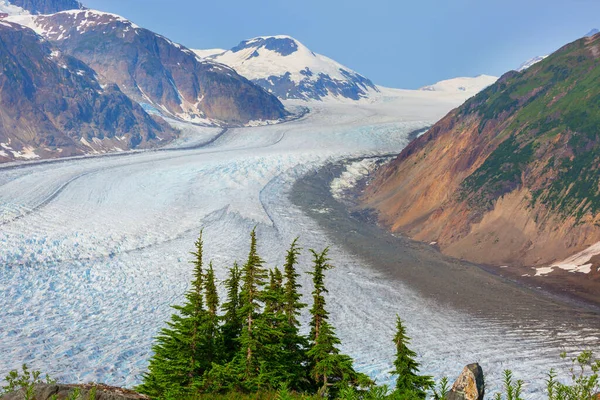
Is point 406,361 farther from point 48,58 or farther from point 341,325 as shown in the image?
point 48,58

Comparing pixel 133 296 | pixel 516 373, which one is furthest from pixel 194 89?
pixel 516 373

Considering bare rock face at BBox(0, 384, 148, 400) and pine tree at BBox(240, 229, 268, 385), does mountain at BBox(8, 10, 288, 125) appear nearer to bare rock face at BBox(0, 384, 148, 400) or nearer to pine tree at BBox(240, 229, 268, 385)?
pine tree at BBox(240, 229, 268, 385)

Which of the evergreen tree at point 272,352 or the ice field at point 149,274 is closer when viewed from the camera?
the evergreen tree at point 272,352

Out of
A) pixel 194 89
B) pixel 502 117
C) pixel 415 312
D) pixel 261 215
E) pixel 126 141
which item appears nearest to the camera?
pixel 415 312

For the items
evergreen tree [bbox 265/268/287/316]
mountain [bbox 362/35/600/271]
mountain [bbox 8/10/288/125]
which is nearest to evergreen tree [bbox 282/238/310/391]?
evergreen tree [bbox 265/268/287/316]

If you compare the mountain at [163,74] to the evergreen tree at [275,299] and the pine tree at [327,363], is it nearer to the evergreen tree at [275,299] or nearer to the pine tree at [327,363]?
the evergreen tree at [275,299]

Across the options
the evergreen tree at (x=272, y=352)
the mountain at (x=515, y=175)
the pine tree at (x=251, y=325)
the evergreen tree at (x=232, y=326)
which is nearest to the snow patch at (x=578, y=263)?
the mountain at (x=515, y=175)

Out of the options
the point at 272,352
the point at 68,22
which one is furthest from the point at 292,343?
the point at 68,22
